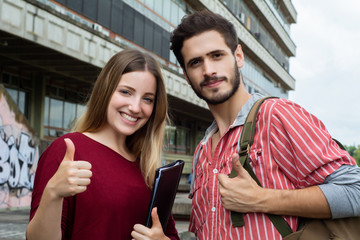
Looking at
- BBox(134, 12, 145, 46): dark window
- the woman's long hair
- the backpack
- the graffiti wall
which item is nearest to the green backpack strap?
the backpack

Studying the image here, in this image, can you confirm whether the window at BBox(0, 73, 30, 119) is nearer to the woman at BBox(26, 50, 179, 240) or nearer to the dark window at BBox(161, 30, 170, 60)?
the dark window at BBox(161, 30, 170, 60)

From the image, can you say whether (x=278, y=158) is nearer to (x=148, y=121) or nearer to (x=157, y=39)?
(x=148, y=121)

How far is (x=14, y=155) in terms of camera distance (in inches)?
537

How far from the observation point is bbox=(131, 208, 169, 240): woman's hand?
2.50 metres

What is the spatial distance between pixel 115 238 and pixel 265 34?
140 feet

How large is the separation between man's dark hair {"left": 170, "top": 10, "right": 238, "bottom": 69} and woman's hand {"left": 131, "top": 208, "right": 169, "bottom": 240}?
1.06 m

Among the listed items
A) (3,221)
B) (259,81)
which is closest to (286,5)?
(259,81)

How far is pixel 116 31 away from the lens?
59.6 ft

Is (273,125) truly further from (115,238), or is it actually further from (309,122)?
(115,238)

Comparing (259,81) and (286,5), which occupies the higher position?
(286,5)

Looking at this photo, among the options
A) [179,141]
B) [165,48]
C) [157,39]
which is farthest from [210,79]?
[179,141]

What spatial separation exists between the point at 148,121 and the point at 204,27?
0.81 meters

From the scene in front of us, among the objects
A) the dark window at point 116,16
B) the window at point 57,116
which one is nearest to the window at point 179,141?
the window at point 57,116

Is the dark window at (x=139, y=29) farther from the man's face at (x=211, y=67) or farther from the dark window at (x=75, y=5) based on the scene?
the man's face at (x=211, y=67)
